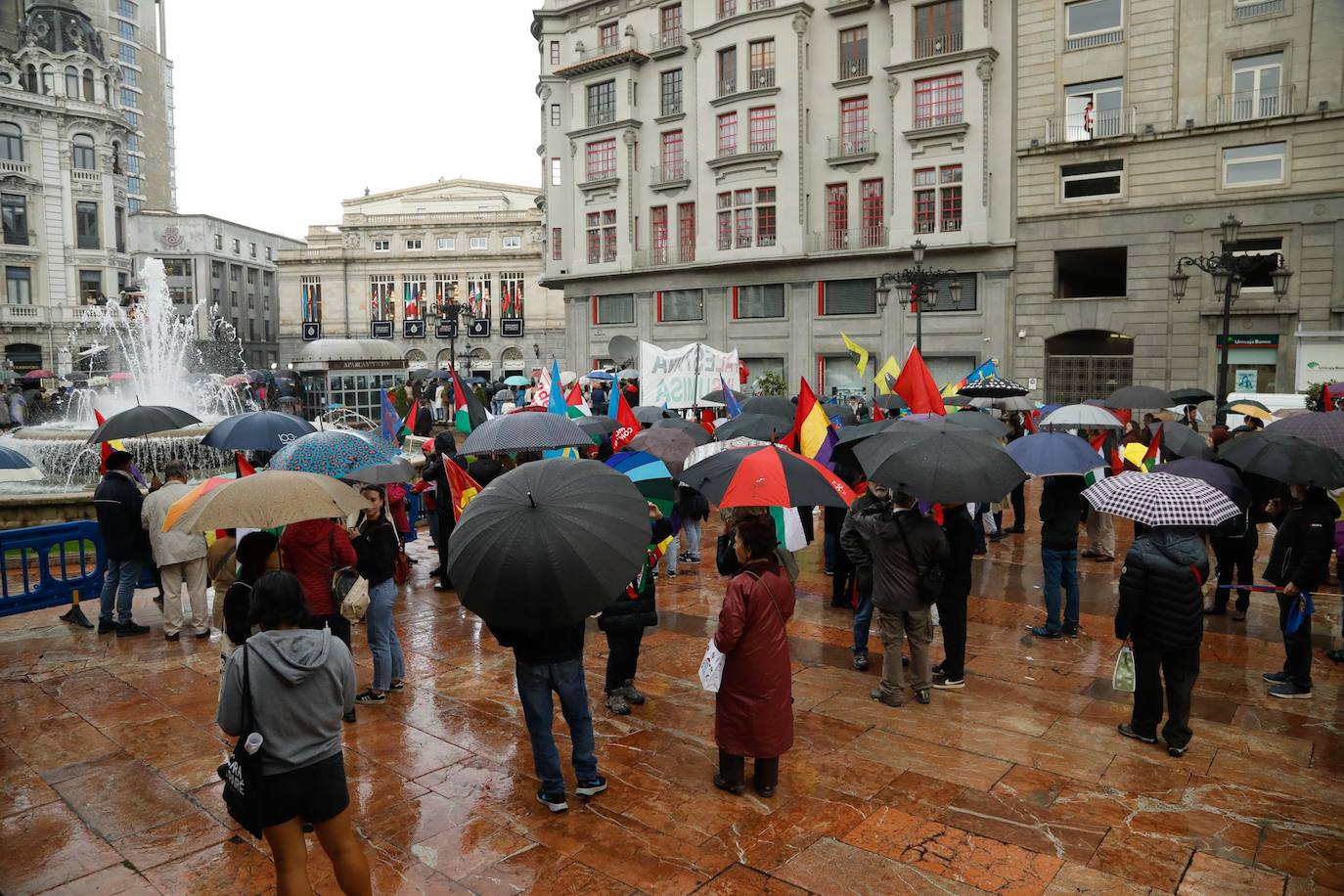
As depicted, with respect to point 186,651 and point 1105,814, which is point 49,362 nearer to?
point 186,651

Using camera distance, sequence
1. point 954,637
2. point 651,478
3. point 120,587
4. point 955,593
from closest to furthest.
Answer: point 955,593 < point 954,637 < point 651,478 < point 120,587

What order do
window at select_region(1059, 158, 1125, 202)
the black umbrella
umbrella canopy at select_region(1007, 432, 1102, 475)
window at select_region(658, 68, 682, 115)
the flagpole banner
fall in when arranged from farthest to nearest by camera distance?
1. window at select_region(658, 68, 682, 115)
2. window at select_region(1059, 158, 1125, 202)
3. the flagpole banner
4. umbrella canopy at select_region(1007, 432, 1102, 475)
5. the black umbrella

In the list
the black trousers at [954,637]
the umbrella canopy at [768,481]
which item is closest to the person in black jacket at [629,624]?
the umbrella canopy at [768,481]

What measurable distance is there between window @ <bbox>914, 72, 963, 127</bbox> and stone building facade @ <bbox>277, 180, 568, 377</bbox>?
38948 millimetres

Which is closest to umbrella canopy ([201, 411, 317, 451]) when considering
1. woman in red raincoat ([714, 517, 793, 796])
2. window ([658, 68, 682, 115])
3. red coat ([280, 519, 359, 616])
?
red coat ([280, 519, 359, 616])

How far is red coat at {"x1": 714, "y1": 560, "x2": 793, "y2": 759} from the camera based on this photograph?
16.3 feet

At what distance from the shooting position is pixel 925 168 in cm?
3044

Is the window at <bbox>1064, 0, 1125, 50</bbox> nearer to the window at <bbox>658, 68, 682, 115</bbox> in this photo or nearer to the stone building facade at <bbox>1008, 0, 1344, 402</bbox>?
the stone building facade at <bbox>1008, 0, 1344, 402</bbox>

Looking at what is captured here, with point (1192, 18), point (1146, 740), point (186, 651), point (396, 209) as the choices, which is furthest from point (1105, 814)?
point (396, 209)

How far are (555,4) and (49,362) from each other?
126 feet

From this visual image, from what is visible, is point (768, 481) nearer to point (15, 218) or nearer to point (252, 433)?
point (252, 433)

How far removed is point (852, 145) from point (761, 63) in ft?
15.8

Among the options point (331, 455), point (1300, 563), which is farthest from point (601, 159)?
point (1300, 563)

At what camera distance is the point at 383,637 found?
22.0 ft
